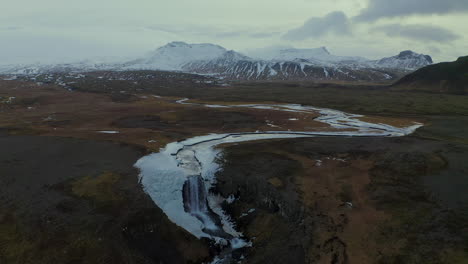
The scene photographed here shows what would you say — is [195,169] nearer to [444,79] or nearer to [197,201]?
[197,201]

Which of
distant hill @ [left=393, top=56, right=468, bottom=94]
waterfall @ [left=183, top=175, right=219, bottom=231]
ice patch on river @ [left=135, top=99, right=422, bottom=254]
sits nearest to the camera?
ice patch on river @ [left=135, top=99, right=422, bottom=254]

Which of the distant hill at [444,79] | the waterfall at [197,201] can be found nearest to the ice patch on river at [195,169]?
the waterfall at [197,201]

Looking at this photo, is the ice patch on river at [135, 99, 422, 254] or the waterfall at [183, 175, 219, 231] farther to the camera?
the waterfall at [183, 175, 219, 231]

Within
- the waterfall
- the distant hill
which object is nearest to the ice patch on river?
the waterfall

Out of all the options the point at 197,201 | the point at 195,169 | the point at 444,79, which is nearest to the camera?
the point at 197,201

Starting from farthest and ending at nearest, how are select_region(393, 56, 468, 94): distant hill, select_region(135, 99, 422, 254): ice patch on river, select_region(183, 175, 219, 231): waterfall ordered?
select_region(393, 56, 468, 94): distant hill < select_region(183, 175, 219, 231): waterfall < select_region(135, 99, 422, 254): ice patch on river

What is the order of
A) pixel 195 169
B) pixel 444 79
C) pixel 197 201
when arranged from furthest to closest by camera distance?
pixel 444 79
pixel 195 169
pixel 197 201

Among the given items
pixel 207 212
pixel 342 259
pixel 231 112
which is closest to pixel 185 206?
pixel 207 212

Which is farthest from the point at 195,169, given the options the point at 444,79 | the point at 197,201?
the point at 444,79

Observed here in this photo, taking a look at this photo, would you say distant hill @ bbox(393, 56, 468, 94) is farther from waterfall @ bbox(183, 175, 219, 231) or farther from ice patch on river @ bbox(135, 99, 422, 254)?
waterfall @ bbox(183, 175, 219, 231)
